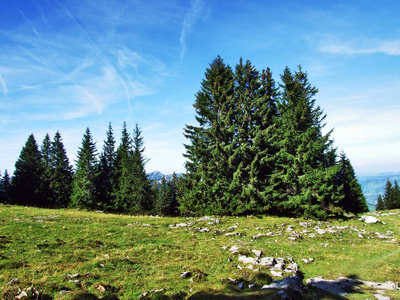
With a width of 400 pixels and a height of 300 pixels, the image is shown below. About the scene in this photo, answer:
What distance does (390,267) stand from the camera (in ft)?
30.7

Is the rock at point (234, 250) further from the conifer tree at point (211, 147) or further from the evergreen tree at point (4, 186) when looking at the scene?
the evergreen tree at point (4, 186)

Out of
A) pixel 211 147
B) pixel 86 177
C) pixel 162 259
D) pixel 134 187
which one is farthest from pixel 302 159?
pixel 86 177

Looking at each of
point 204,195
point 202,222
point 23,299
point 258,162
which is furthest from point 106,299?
point 258,162

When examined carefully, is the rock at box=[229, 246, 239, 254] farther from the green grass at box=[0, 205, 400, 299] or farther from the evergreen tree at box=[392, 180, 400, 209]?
the evergreen tree at box=[392, 180, 400, 209]

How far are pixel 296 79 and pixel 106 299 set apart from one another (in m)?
28.7

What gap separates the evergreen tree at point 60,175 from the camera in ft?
153

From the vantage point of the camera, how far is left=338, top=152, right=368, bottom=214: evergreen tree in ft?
115

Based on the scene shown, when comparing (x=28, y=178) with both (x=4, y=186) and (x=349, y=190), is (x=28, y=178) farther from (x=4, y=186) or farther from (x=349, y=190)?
(x=349, y=190)


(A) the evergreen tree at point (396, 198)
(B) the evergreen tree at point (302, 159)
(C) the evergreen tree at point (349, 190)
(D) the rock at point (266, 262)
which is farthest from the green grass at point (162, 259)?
(A) the evergreen tree at point (396, 198)

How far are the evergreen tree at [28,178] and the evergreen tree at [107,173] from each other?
1365 centimetres

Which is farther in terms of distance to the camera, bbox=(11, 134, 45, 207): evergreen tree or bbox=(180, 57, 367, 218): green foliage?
bbox=(11, 134, 45, 207): evergreen tree

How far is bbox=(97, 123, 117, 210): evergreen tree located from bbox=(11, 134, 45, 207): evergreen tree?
1365 cm

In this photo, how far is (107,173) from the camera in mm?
47156

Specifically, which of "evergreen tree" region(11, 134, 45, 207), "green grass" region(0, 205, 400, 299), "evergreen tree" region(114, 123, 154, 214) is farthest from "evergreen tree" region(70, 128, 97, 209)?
"green grass" region(0, 205, 400, 299)
